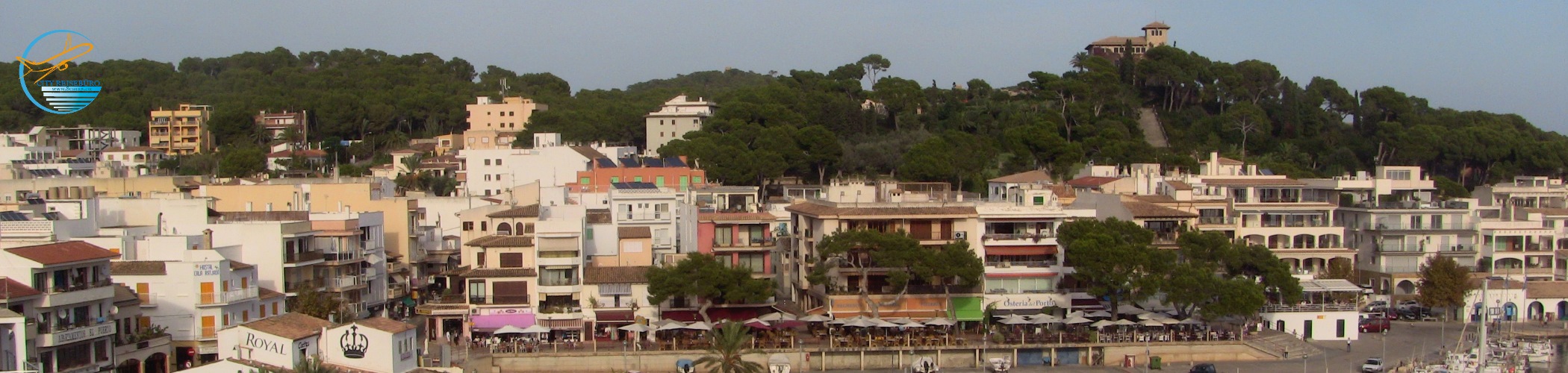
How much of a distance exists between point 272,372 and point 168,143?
222 ft

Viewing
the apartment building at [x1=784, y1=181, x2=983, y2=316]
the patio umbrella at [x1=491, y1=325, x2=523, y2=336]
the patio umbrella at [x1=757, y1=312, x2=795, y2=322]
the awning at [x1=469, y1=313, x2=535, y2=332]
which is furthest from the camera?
the apartment building at [x1=784, y1=181, x2=983, y2=316]

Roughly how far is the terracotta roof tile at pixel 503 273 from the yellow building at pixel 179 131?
56.4m

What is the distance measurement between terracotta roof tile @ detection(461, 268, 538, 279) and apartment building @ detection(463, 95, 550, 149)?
49265 mm

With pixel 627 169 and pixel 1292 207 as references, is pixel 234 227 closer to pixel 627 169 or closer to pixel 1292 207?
pixel 627 169

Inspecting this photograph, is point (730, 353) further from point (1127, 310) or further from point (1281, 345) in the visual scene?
point (1281, 345)

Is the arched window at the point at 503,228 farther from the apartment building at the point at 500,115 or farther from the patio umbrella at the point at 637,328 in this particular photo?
the apartment building at the point at 500,115

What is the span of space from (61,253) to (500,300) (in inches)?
481

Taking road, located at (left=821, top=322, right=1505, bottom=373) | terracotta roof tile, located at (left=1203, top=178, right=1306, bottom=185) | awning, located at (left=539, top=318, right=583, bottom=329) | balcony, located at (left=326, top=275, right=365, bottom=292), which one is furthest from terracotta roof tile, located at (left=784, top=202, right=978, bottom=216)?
terracotta roof tile, located at (left=1203, top=178, right=1306, bottom=185)

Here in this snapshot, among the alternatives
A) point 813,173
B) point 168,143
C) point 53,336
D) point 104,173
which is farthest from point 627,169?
point 168,143

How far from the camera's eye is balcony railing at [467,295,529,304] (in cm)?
4153

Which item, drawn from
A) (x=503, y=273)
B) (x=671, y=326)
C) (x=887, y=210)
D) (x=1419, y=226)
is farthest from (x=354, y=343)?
(x=1419, y=226)

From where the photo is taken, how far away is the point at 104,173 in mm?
64312

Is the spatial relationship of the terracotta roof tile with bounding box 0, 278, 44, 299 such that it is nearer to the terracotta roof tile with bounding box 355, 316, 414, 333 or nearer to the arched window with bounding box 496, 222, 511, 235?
the terracotta roof tile with bounding box 355, 316, 414, 333

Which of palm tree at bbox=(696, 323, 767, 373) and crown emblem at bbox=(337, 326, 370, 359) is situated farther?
palm tree at bbox=(696, 323, 767, 373)
